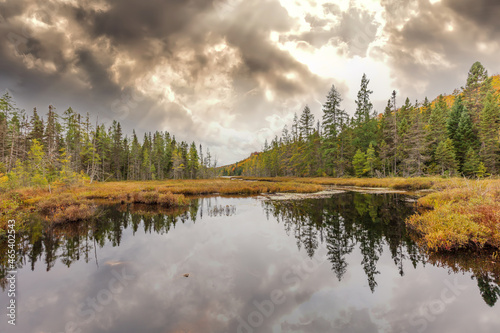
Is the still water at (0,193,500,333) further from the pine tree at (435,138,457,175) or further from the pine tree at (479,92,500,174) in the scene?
the pine tree at (479,92,500,174)

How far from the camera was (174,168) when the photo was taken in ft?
239

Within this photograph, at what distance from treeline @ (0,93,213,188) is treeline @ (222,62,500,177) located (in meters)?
48.2

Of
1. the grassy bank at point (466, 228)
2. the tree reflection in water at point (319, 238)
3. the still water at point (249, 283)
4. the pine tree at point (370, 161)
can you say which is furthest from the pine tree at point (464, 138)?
the still water at point (249, 283)

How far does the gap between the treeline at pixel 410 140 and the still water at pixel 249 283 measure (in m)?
38.1

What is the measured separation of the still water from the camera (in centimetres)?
512

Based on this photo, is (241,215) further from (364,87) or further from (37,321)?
(364,87)

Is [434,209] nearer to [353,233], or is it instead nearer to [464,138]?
[353,233]

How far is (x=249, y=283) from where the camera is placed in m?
6.95

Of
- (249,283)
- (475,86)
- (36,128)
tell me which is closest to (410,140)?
(475,86)

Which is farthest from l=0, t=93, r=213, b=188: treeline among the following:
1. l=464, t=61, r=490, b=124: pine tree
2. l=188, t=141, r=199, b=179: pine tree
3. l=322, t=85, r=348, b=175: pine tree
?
l=464, t=61, r=490, b=124: pine tree

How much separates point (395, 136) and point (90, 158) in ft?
225

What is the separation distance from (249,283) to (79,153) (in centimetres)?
5992

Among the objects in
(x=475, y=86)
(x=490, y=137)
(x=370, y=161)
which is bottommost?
(x=370, y=161)

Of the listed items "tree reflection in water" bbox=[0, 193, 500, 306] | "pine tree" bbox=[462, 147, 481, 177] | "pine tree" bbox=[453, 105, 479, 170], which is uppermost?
"pine tree" bbox=[453, 105, 479, 170]
